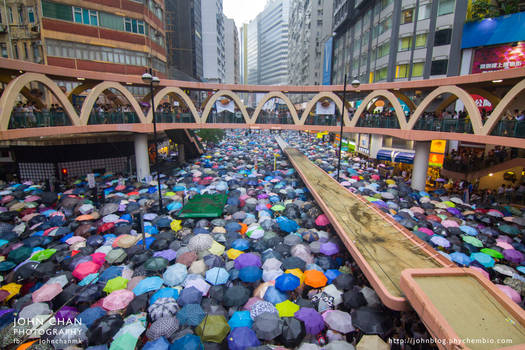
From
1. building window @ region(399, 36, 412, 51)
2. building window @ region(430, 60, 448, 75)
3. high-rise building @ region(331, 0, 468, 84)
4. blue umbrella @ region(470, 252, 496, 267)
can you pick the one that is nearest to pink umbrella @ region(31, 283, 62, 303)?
blue umbrella @ region(470, 252, 496, 267)

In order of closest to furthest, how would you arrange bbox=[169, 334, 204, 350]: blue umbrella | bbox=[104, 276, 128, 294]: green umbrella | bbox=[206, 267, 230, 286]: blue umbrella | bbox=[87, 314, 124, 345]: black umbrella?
bbox=[169, 334, 204, 350]: blue umbrella < bbox=[87, 314, 124, 345]: black umbrella < bbox=[104, 276, 128, 294]: green umbrella < bbox=[206, 267, 230, 286]: blue umbrella

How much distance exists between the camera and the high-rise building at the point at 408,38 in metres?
29.0

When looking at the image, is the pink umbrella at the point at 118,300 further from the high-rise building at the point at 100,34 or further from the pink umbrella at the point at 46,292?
the high-rise building at the point at 100,34

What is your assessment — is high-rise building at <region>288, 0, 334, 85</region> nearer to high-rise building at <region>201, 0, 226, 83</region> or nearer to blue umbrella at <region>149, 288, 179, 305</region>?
high-rise building at <region>201, 0, 226, 83</region>

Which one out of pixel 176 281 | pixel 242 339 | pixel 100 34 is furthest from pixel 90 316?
pixel 100 34

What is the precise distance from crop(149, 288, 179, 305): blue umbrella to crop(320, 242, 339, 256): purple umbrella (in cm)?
671

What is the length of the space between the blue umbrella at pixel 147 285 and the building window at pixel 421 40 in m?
36.2

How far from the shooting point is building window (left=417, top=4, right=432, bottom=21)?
3042 cm

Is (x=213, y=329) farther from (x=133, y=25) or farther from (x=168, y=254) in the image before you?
(x=133, y=25)

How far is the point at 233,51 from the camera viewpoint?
133 m

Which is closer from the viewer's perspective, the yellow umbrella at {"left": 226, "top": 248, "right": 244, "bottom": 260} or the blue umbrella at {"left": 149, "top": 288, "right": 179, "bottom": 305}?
the blue umbrella at {"left": 149, "top": 288, "right": 179, "bottom": 305}

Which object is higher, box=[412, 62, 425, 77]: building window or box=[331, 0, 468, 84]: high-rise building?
box=[331, 0, 468, 84]: high-rise building

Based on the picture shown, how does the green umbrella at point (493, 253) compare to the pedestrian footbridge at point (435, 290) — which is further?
the green umbrella at point (493, 253)

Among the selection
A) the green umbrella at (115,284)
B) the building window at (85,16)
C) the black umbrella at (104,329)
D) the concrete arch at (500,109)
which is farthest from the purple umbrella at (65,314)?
the building window at (85,16)
